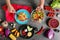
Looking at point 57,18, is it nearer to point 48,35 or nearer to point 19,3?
point 48,35

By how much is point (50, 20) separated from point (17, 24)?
0.55 feet

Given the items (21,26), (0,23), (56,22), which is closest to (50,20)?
(56,22)

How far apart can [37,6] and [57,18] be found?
12 cm

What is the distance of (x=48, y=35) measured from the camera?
110 centimetres

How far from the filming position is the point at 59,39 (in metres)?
1.12

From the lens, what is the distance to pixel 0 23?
1.12 meters

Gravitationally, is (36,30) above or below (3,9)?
below

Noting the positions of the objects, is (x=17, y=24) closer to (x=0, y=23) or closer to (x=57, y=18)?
(x=0, y=23)

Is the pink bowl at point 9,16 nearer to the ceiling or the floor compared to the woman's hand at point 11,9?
nearer to the floor

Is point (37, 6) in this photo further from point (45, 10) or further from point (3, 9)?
point (3, 9)

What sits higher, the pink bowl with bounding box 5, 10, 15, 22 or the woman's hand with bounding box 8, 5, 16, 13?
the woman's hand with bounding box 8, 5, 16, 13

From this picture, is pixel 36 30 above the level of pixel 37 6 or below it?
below

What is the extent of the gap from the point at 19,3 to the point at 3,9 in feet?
0.30

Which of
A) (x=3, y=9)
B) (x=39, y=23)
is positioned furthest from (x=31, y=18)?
(x=3, y=9)
